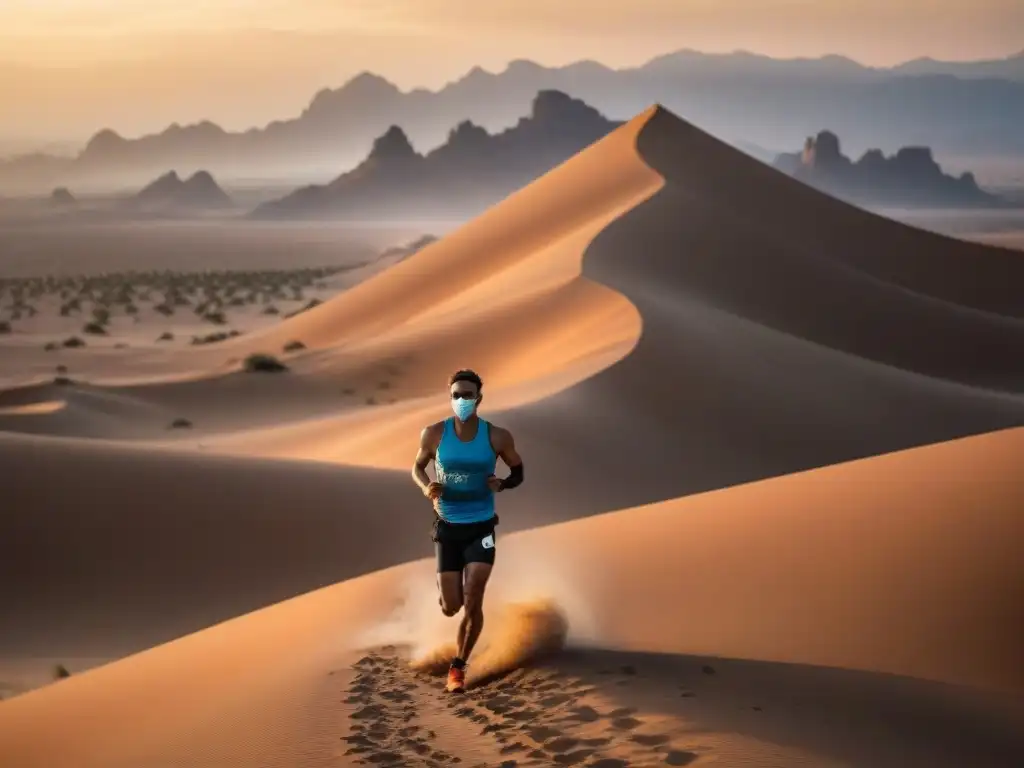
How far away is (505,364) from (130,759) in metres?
20.1

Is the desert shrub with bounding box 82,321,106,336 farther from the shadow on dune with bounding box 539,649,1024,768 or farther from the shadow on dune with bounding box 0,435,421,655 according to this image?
the shadow on dune with bounding box 539,649,1024,768

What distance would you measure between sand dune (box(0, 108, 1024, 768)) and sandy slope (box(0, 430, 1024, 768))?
3 centimetres

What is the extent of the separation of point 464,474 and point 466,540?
0.35 m

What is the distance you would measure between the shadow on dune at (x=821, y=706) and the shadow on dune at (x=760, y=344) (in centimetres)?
893

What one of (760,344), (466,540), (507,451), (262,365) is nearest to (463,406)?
(507,451)

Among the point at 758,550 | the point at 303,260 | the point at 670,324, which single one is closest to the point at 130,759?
the point at 758,550

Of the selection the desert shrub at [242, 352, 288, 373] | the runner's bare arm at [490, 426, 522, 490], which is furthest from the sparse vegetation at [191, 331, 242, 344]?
the runner's bare arm at [490, 426, 522, 490]

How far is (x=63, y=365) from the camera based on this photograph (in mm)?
34656

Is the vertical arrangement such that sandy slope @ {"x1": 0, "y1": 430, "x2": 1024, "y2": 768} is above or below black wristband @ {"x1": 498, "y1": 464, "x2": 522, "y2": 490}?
below

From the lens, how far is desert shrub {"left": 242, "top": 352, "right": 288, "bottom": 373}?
1147 inches

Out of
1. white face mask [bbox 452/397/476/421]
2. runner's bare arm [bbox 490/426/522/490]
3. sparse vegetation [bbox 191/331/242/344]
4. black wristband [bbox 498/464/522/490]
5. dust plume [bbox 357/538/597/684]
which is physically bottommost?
dust plume [bbox 357/538/597/684]

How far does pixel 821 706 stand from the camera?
526cm

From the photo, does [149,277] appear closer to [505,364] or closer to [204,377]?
[204,377]

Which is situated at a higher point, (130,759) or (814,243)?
(814,243)
